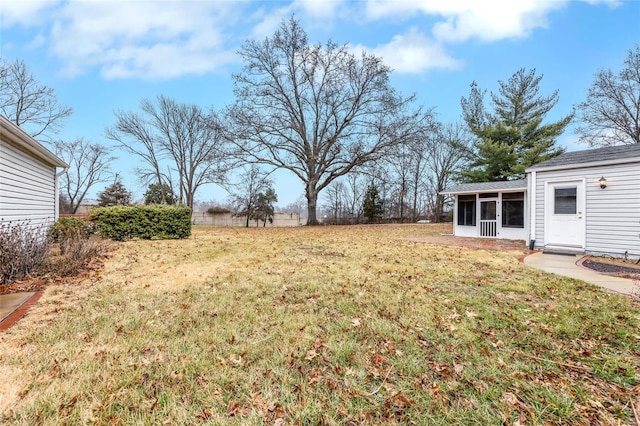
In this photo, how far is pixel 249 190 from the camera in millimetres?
23328

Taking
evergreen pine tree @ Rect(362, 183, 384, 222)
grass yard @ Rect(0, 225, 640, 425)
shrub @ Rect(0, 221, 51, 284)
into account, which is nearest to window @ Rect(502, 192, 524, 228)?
grass yard @ Rect(0, 225, 640, 425)

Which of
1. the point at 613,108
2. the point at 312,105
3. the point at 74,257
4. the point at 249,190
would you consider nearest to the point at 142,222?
the point at 74,257

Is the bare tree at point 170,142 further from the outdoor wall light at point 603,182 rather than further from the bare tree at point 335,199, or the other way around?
the outdoor wall light at point 603,182

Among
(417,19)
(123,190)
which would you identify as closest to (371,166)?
(417,19)

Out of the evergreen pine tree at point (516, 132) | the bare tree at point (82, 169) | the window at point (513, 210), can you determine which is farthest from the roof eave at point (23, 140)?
the evergreen pine tree at point (516, 132)

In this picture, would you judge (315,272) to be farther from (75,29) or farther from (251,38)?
(251,38)

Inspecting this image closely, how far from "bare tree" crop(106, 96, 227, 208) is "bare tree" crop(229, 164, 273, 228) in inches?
66.4

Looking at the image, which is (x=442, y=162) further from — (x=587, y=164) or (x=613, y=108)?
(x=587, y=164)

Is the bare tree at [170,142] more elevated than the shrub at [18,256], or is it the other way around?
the bare tree at [170,142]

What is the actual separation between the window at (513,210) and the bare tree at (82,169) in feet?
96.9

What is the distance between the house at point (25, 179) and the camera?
6133mm

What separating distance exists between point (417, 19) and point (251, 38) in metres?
11.9

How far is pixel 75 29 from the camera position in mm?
7539

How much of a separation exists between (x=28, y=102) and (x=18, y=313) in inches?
837
